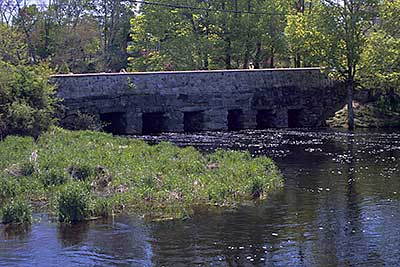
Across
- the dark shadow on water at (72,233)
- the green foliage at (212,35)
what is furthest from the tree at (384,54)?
the dark shadow on water at (72,233)

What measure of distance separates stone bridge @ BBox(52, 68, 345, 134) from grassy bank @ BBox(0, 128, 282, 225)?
45.0 ft

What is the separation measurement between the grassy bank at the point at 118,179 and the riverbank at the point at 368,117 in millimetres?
20047

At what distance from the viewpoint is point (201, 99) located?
39312 mm

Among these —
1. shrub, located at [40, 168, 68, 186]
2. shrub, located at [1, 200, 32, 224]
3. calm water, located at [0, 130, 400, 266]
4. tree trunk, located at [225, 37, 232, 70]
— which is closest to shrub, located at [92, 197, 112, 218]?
calm water, located at [0, 130, 400, 266]

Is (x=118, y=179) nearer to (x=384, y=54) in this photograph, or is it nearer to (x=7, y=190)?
(x=7, y=190)

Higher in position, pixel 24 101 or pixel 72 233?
pixel 24 101

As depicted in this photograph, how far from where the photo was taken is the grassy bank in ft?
52.2

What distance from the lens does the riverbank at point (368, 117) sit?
40719mm

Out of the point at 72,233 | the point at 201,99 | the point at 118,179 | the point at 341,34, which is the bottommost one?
the point at 72,233

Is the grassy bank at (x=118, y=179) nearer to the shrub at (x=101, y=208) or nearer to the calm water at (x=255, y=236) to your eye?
the shrub at (x=101, y=208)

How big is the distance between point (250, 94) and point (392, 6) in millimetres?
9210

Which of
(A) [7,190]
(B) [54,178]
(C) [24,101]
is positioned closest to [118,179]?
(B) [54,178]

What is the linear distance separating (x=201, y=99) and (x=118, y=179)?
21684 mm

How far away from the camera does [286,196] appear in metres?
18.4
